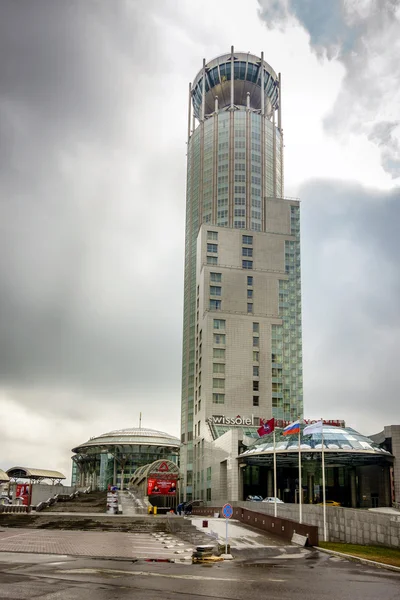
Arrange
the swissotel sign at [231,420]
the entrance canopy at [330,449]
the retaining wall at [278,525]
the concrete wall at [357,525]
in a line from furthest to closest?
1. the swissotel sign at [231,420]
2. the entrance canopy at [330,449]
3. the retaining wall at [278,525]
4. the concrete wall at [357,525]

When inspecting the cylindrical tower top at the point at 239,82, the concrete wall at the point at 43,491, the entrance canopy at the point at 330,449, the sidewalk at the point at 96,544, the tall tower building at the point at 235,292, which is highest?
the cylindrical tower top at the point at 239,82

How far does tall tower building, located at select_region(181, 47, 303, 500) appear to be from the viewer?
12912 centimetres

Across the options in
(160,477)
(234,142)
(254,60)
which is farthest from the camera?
(254,60)

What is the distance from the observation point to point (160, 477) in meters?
90.0

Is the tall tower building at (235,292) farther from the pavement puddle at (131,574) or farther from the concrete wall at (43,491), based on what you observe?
the pavement puddle at (131,574)

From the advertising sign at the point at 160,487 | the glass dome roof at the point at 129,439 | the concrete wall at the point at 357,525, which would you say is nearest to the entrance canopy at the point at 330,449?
the advertising sign at the point at 160,487

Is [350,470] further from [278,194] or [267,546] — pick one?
[278,194]

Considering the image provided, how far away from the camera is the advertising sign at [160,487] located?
290ft

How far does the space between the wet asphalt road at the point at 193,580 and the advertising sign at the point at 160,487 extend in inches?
2243

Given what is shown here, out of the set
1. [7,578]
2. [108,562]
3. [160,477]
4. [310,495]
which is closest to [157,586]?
[7,578]

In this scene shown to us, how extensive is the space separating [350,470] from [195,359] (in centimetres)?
5634

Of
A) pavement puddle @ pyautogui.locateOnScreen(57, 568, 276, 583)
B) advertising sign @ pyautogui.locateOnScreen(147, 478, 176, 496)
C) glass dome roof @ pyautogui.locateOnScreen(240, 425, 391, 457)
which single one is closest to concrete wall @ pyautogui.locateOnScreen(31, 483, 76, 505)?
advertising sign @ pyautogui.locateOnScreen(147, 478, 176, 496)

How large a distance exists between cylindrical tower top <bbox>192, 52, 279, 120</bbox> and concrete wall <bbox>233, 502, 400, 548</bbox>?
148866 mm

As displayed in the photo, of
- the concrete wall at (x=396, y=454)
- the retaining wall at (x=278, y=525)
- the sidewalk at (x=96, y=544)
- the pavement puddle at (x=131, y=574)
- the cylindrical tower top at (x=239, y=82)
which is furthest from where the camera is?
the cylindrical tower top at (x=239, y=82)
